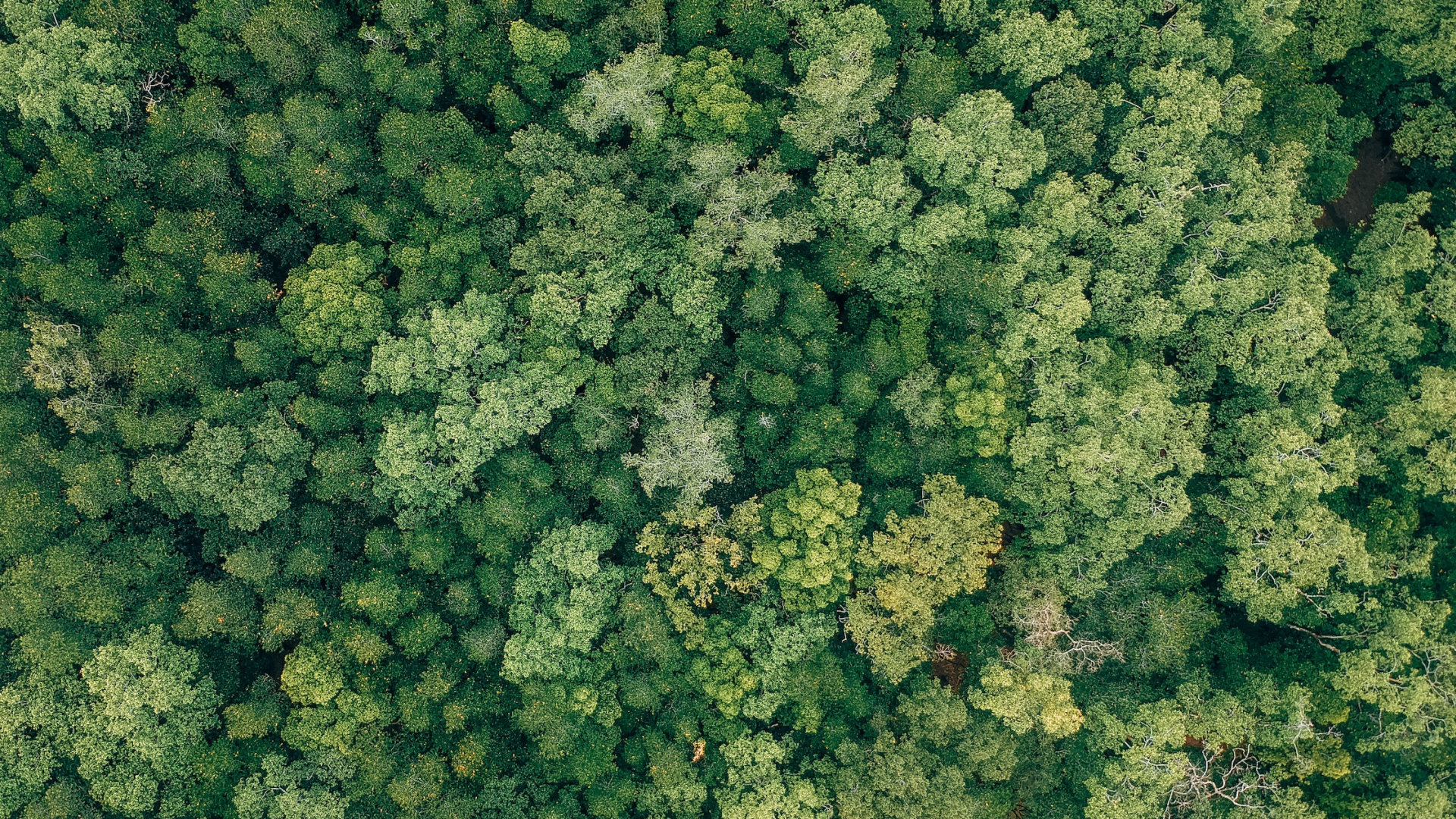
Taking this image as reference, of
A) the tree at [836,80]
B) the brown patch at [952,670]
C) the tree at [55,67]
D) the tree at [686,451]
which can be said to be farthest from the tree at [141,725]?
the tree at [836,80]

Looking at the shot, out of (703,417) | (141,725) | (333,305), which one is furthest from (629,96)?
(141,725)

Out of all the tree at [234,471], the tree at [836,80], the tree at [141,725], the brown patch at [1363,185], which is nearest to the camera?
the tree at [141,725]

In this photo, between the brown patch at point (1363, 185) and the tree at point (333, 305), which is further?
the brown patch at point (1363, 185)

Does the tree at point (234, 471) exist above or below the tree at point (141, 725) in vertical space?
above

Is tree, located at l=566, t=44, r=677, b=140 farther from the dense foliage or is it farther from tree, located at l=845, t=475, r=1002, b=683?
tree, located at l=845, t=475, r=1002, b=683

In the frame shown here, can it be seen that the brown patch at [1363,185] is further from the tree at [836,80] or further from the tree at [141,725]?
the tree at [141,725]

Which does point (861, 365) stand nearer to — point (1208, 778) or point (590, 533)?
point (590, 533)

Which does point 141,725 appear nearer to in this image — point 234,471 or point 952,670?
point 234,471

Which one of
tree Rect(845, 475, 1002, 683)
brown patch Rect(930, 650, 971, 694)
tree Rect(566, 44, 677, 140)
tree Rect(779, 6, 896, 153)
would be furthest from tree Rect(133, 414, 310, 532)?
brown patch Rect(930, 650, 971, 694)
